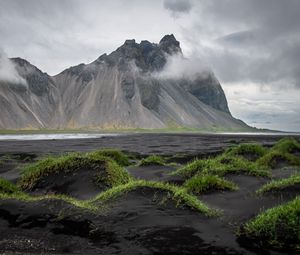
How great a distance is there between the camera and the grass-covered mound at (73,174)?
19.9 metres

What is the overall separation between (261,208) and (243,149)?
24.0 meters

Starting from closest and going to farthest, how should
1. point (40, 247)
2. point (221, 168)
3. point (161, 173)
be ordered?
point (40, 247)
point (221, 168)
point (161, 173)

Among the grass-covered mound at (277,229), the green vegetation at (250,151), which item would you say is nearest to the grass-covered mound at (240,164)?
the green vegetation at (250,151)

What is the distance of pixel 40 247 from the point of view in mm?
11031

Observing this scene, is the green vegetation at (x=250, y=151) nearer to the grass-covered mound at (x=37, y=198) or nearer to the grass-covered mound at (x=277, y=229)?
the grass-covered mound at (x=37, y=198)

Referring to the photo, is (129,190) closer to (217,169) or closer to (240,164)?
(217,169)

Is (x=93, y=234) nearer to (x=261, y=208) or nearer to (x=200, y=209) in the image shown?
(x=200, y=209)

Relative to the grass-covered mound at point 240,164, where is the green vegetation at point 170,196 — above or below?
below

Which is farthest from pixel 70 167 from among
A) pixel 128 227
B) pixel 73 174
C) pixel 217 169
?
pixel 128 227

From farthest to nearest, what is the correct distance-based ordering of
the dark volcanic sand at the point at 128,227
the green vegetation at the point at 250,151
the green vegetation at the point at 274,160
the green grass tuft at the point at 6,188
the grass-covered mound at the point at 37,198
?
the green vegetation at the point at 250,151 → the green vegetation at the point at 274,160 → the green grass tuft at the point at 6,188 → the grass-covered mound at the point at 37,198 → the dark volcanic sand at the point at 128,227

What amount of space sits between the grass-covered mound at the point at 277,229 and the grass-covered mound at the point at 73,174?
8.97 meters

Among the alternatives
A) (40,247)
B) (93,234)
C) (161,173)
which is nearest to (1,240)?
(40,247)

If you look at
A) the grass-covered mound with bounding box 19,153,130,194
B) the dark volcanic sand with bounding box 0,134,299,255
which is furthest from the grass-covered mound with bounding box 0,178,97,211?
the grass-covered mound with bounding box 19,153,130,194

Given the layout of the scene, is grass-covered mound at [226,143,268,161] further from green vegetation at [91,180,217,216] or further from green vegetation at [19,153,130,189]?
green vegetation at [91,180,217,216]
